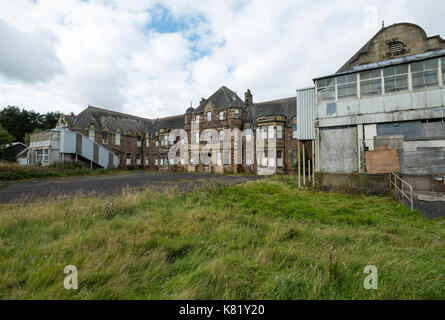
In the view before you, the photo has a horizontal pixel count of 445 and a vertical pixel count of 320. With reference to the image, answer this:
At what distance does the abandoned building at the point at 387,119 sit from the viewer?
9.77 meters

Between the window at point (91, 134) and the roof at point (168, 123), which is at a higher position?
the roof at point (168, 123)

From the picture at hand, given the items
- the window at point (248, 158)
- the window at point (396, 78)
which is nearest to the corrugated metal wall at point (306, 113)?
the window at point (396, 78)

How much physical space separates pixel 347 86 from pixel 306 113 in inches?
105

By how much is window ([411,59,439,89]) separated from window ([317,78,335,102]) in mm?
3737

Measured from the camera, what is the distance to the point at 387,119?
35.1 ft

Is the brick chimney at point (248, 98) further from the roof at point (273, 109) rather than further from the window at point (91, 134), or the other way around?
the window at point (91, 134)

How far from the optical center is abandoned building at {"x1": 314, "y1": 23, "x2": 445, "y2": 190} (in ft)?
32.1

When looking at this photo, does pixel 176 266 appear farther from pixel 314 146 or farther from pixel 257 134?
pixel 257 134

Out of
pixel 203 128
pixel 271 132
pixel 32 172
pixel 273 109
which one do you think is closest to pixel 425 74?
pixel 271 132

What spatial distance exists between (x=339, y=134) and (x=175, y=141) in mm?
31195

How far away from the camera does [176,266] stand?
10.1 ft

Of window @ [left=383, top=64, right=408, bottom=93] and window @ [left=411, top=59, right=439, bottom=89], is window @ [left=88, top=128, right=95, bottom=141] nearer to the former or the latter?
window @ [left=383, top=64, right=408, bottom=93]

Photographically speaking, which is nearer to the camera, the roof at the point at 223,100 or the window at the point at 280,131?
the window at the point at 280,131

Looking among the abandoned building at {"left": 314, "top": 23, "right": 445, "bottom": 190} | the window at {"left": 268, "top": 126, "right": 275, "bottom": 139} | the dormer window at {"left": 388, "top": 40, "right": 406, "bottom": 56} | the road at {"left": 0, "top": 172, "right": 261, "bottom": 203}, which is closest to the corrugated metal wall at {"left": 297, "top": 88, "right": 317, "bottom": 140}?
the abandoned building at {"left": 314, "top": 23, "right": 445, "bottom": 190}
